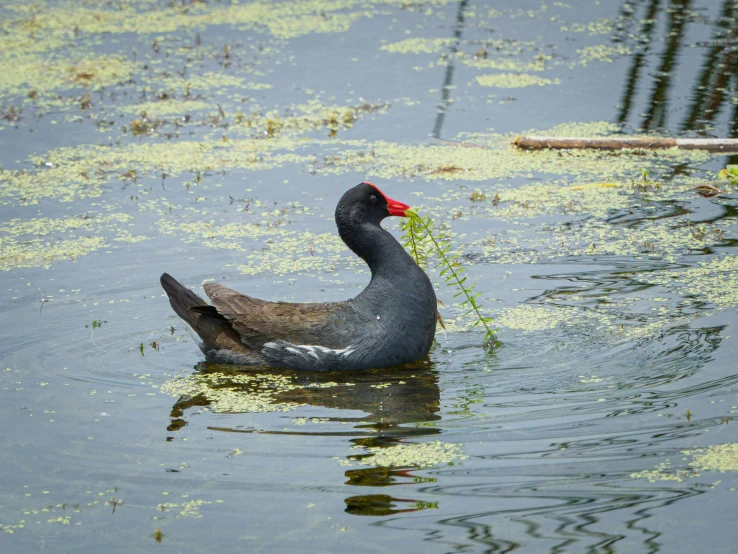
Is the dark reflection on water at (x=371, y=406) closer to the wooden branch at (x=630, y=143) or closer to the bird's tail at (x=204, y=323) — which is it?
the bird's tail at (x=204, y=323)

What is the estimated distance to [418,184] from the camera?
1081 centimetres

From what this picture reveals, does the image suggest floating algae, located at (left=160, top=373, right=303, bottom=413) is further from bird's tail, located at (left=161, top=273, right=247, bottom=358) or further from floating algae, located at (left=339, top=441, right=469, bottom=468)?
floating algae, located at (left=339, top=441, right=469, bottom=468)

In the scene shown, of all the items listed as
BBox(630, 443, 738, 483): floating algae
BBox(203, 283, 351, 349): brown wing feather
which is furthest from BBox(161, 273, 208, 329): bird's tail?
BBox(630, 443, 738, 483): floating algae

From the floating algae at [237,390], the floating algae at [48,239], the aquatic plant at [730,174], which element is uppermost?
the aquatic plant at [730,174]

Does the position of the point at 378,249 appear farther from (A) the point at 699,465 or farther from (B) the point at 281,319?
(A) the point at 699,465

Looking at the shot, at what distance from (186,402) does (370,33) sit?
10.5 metres

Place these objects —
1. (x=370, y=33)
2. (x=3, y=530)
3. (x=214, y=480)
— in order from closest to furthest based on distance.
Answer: (x=3, y=530)
(x=214, y=480)
(x=370, y=33)

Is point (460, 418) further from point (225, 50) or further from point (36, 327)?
point (225, 50)

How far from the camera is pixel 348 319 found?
727 centimetres

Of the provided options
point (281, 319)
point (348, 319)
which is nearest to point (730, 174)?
point (348, 319)

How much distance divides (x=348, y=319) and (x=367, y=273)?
5.50 ft

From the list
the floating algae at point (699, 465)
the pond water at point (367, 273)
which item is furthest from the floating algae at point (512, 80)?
the floating algae at point (699, 465)

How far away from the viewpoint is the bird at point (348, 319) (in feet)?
23.6

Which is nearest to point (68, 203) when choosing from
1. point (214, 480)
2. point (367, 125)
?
point (367, 125)
